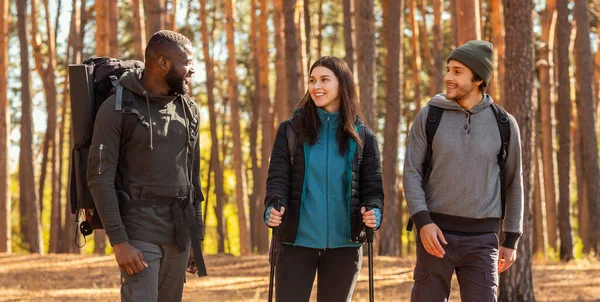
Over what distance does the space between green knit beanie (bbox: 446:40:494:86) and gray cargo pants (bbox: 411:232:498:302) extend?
0.90 m

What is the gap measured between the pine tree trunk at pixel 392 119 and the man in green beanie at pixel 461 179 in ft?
31.3

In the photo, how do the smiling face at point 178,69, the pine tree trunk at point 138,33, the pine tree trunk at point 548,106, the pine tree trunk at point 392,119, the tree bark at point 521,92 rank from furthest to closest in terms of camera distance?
the pine tree trunk at point 548,106
the pine tree trunk at point 392,119
the pine tree trunk at point 138,33
the tree bark at point 521,92
the smiling face at point 178,69

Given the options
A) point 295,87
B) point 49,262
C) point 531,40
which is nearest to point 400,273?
point 295,87

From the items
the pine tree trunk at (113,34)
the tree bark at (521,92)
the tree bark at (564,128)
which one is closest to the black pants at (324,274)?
the tree bark at (521,92)

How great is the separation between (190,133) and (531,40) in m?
5.72

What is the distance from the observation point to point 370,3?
46.6ft

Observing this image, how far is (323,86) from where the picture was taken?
15.8 feet

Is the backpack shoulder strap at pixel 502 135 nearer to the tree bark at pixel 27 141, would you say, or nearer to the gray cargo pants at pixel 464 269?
the gray cargo pants at pixel 464 269

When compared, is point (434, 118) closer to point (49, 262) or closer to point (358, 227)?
point (358, 227)

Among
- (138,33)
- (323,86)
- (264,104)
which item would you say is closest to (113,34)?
(138,33)

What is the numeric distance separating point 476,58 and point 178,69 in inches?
64.0

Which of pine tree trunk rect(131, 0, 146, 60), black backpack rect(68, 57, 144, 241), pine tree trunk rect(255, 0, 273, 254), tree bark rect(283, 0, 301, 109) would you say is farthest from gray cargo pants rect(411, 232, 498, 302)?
pine tree trunk rect(255, 0, 273, 254)

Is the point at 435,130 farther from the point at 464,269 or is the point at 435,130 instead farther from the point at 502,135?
the point at 464,269

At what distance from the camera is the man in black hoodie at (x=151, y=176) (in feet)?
14.1
